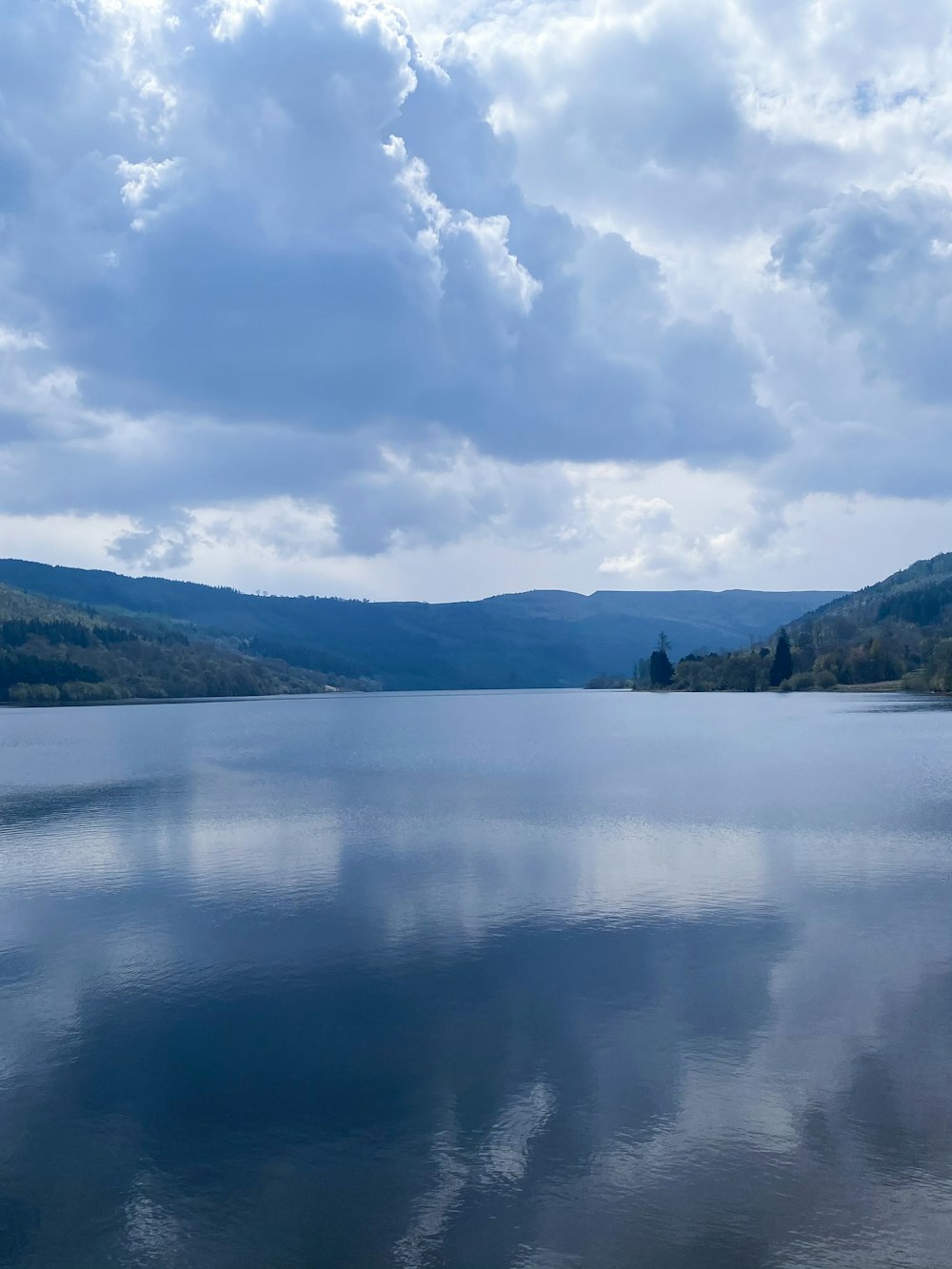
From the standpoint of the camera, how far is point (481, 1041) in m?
22.7

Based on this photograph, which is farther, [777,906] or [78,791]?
[78,791]

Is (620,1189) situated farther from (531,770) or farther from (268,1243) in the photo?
(531,770)

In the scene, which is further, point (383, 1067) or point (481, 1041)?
point (481, 1041)

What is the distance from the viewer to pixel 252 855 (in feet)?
148

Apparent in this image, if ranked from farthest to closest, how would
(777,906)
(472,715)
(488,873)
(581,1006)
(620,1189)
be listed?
(472,715) → (488,873) → (777,906) → (581,1006) → (620,1189)

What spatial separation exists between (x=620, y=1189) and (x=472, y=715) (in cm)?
17805

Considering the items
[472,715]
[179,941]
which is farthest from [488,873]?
[472,715]

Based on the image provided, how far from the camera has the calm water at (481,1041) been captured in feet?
51.5

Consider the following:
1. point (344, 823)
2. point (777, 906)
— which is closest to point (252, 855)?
point (344, 823)

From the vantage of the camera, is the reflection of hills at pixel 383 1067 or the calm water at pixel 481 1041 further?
the reflection of hills at pixel 383 1067

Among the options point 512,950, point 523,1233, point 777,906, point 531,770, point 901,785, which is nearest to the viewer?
point 523,1233

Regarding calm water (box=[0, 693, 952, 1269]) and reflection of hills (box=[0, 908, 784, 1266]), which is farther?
reflection of hills (box=[0, 908, 784, 1266])

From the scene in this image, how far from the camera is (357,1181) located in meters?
16.9

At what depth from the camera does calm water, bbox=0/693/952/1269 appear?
15.7m
